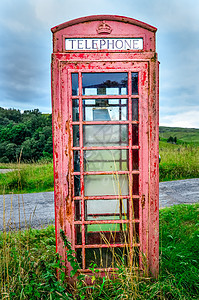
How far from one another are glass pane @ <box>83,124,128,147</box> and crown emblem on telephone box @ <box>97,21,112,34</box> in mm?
933

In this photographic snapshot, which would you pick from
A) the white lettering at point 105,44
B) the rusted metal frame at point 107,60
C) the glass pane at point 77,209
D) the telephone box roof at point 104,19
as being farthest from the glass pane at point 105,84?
the glass pane at point 77,209

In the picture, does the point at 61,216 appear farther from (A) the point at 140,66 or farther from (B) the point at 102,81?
(A) the point at 140,66

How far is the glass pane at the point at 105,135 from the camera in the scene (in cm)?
252

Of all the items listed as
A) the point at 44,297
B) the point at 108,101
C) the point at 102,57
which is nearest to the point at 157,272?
the point at 44,297

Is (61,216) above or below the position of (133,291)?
above

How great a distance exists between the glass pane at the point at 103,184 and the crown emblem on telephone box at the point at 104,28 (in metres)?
1.47

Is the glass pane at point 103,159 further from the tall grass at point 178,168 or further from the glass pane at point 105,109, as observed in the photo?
the tall grass at point 178,168

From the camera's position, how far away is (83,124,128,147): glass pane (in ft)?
8.28

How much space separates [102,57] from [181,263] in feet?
7.96

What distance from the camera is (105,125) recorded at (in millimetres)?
2543

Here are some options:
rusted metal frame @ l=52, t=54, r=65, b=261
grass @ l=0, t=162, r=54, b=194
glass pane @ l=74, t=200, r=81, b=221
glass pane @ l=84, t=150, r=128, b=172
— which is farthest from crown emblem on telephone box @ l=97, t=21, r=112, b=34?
grass @ l=0, t=162, r=54, b=194

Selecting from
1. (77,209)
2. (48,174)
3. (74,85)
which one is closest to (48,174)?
(48,174)

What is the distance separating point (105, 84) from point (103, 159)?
0.79 metres

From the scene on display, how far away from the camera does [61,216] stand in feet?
7.98
